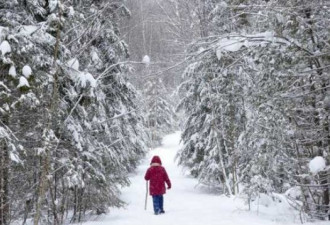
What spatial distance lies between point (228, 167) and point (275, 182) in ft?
16.9

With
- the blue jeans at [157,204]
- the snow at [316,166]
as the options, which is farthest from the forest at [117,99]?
the blue jeans at [157,204]

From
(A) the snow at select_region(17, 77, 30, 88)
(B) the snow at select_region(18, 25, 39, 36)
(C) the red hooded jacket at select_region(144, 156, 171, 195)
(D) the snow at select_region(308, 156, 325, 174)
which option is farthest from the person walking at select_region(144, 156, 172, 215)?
(D) the snow at select_region(308, 156, 325, 174)

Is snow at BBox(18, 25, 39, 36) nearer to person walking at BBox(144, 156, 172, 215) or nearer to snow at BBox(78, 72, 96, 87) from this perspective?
snow at BBox(78, 72, 96, 87)

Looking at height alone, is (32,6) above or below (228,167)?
above

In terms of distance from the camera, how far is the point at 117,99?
14.4 metres

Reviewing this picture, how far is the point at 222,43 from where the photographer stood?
576 cm

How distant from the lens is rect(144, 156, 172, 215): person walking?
10.2 meters

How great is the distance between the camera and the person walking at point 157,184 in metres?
10.2

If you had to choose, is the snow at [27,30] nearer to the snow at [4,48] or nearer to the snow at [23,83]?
the snow at [4,48]

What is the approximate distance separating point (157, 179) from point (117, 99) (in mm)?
4869

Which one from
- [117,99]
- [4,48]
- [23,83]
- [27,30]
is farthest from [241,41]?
[117,99]

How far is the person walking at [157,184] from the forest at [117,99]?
1.18 m

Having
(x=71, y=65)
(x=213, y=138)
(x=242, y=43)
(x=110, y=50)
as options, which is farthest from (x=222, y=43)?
(x=213, y=138)

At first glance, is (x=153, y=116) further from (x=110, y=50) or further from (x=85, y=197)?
(x=85, y=197)
